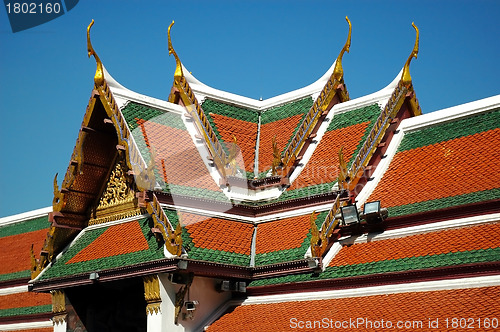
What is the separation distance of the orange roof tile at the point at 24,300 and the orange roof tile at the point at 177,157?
5964 mm

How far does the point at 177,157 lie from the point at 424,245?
5.29 metres

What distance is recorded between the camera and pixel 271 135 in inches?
677

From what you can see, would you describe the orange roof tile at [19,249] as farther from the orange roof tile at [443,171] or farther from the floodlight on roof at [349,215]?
the orange roof tile at [443,171]

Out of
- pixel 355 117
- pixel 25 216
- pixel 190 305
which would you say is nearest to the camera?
pixel 190 305

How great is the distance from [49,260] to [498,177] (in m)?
8.78

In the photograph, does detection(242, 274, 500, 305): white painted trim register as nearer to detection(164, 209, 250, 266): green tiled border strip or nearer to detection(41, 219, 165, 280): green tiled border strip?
detection(164, 209, 250, 266): green tiled border strip

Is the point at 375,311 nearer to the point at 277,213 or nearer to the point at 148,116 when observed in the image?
the point at 277,213

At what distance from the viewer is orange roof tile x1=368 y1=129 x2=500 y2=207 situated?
13.1m

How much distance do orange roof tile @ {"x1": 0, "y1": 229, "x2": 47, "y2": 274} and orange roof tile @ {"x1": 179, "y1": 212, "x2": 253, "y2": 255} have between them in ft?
25.4

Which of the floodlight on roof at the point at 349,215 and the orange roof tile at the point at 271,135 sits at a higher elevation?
the orange roof tile at the point at 271,135

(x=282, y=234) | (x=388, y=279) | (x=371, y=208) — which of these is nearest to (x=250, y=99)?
(x=282, y=234)

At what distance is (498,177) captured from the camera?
12.8 meters

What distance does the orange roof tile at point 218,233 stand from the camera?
1389cm

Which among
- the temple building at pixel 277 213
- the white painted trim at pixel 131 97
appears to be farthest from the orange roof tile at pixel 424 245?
the white painted trim at pixel 131 97
